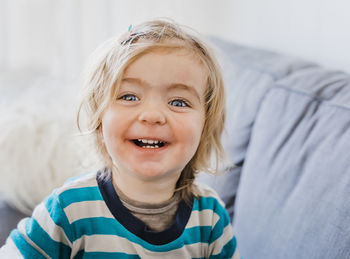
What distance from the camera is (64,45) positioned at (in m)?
2.21

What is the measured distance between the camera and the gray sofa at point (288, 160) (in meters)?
0.86

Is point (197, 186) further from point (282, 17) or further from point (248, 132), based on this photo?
point (282, 17)

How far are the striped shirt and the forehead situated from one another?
0.80 ft

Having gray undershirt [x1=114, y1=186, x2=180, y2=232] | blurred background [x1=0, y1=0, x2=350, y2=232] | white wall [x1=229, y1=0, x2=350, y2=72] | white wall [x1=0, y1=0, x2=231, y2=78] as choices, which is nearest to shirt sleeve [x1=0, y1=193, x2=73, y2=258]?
gray undershirt [x1=114, y1=186, x2=180, y2=232]

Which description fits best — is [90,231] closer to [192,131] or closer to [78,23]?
[192,131]

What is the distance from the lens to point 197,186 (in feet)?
3.18

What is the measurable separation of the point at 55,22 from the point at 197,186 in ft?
4.95

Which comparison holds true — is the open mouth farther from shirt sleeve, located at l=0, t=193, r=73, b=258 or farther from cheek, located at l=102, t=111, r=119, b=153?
shirt sleeve, located at l=0, t=193, r=73, b=258

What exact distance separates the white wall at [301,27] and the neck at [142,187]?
0.72 meters

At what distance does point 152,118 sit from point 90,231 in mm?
264

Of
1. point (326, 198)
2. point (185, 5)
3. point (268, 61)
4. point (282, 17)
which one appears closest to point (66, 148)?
point (268, 61)

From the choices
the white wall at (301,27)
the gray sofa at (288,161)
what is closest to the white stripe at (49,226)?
the gray sofa at (288,161)

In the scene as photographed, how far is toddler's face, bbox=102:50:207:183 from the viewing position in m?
0.79

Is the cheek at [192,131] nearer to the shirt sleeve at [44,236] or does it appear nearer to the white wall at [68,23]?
the shirt sleeve at [44,236]
